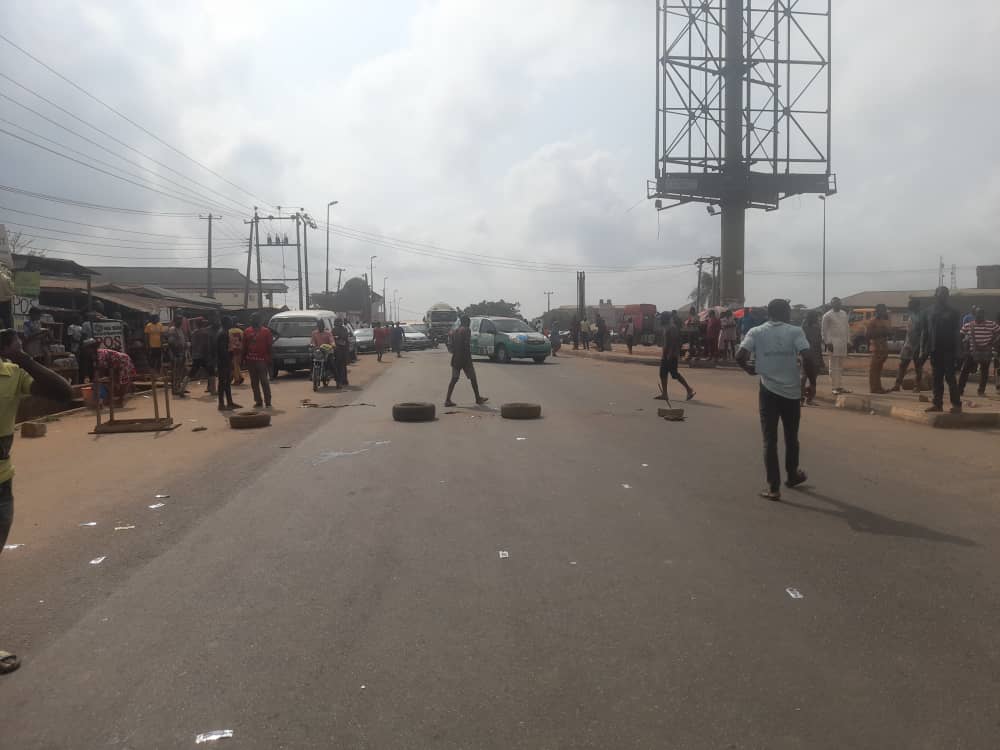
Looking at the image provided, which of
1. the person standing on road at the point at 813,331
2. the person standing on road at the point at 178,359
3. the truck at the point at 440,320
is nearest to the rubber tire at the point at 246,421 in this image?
the person standing on road at the point at 178,359

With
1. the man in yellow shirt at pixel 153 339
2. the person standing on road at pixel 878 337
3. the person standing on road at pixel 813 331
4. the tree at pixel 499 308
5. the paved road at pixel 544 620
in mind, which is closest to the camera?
the paved road at pixel 544 620

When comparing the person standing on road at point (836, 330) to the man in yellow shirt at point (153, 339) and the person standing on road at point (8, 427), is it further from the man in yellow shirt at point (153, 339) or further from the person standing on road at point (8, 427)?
the man in yellow shirt at point (153, 339)

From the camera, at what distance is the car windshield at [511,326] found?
3231cm

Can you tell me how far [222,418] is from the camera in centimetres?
1462

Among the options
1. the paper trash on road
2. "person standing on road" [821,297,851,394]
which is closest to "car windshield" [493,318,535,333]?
"person standing on road" [821,297,851,394]

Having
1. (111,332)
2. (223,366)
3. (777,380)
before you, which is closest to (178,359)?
(111,332)

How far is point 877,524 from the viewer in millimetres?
6500

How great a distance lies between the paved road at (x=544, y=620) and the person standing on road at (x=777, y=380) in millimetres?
374

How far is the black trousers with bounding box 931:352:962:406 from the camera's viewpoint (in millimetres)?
11914

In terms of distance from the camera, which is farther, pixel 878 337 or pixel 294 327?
pixel 294 327

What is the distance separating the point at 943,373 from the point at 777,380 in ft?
19.4

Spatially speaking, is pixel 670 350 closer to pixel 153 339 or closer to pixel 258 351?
pixel 258 351

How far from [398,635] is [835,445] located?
7886mm

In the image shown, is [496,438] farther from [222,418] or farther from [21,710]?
[21,710]
